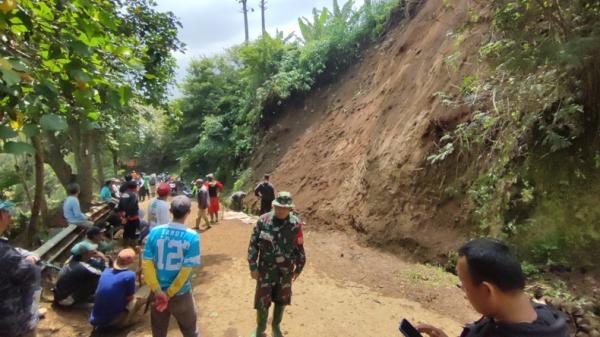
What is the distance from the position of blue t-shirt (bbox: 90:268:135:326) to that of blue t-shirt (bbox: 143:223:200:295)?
1.46 meters

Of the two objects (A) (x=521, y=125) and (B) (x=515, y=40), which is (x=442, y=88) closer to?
(A) (x=521, y=125)

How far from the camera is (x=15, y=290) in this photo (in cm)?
314

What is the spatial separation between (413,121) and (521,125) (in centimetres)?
309

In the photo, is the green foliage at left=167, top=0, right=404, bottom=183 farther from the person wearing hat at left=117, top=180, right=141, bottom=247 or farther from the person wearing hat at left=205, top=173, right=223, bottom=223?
the person wearing hat at left=117, top=180, right=141, bottom=247

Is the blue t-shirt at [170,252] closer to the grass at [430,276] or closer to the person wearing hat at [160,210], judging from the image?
the person wearing hat at [160,210]

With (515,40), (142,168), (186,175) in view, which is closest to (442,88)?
(515,40)

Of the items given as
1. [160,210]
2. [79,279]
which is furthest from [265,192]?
[79,279]

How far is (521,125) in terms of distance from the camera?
6059 mm

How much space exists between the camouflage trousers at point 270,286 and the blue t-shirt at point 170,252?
1.01 metres

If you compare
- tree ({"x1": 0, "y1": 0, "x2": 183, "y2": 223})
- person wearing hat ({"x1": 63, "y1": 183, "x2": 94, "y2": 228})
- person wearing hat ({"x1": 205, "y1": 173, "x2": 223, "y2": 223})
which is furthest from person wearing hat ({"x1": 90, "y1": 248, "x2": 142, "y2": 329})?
person wearing hat ({"x1": 205, "y1": 173, "x2": 223, "y2": 223})

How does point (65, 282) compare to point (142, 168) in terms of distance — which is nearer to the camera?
point (65, 282)

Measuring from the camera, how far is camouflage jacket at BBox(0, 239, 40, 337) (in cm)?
307

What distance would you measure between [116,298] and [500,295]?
4.35 m

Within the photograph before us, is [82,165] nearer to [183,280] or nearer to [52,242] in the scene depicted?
[52,242]
